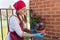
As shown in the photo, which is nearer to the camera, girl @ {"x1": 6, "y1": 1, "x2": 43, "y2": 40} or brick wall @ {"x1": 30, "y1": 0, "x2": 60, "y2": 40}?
girl @ {"x1": 6, "y1": 1, "x2": 43, "y2": 40}

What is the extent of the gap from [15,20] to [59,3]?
48.3 inches

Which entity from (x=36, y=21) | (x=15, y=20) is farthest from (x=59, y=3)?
(x=15, y=20)

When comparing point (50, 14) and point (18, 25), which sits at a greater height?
point (50, 14)

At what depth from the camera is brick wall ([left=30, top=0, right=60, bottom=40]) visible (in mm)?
3871

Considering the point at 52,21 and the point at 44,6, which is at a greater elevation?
the point at 44,6

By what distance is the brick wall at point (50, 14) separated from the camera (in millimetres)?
3871

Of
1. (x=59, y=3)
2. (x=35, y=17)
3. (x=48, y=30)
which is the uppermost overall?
(x=59, y=3)

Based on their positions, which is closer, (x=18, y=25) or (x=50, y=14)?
(x=18, y=25)

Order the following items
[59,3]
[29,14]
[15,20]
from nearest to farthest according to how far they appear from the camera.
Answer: [15,20] < [59,3] < [29,14]

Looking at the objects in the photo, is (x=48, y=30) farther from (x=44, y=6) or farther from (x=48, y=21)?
(x=44, y=6)

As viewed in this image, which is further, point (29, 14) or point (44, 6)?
point (29, 14)

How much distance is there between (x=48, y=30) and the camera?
13.3ft

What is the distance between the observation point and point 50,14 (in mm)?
3979

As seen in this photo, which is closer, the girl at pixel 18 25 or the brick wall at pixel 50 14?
the girl at pixel 18 25
